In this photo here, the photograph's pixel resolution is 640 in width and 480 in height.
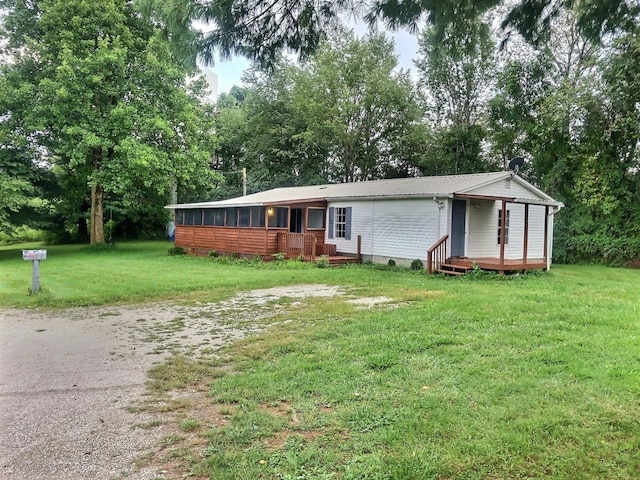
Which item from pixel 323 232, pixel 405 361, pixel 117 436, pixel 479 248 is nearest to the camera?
pixel 117 436

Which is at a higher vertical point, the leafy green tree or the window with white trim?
the leafy green tree

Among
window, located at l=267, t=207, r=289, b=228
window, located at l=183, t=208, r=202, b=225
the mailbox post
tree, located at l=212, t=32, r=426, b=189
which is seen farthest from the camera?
tree, located at l=212, t=32, r=426, b=189

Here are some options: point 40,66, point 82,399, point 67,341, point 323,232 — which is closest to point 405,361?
point 82,399

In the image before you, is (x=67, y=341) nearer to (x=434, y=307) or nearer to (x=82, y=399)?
(x=82, y=399)

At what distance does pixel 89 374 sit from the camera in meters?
4.11

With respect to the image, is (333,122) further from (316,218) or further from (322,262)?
Answer: (322,262)

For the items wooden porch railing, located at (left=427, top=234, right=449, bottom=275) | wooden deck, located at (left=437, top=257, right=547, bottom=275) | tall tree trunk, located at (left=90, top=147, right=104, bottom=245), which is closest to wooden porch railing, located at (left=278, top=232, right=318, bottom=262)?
wooden porch railing, located at (left=427, top=234, right=449, bottom=275)

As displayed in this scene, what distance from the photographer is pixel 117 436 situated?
2891 mm

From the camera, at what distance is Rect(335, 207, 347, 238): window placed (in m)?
16.2

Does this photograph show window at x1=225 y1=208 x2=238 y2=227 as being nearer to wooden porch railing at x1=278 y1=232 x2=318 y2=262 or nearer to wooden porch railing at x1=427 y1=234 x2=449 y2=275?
wooden porch railing at x1=278 y1=232 x2=318 y2=262

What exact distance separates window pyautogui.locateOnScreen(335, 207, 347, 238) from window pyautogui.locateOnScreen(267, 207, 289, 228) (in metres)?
1.89

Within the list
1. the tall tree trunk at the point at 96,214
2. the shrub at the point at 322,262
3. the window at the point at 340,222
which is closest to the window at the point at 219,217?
the window at the point at 340,222

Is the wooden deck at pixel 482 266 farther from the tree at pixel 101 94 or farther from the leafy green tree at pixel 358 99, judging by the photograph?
the leafy green tree at pixel 358 99

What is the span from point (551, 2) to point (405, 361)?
11.6 feet
